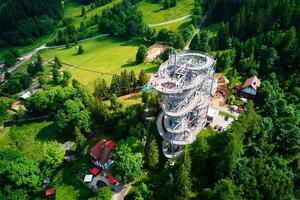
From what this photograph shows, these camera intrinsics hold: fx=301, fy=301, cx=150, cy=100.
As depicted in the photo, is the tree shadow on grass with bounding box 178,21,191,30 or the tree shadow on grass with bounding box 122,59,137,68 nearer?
the tree shadow on grass with bounding box 122,59,137,68

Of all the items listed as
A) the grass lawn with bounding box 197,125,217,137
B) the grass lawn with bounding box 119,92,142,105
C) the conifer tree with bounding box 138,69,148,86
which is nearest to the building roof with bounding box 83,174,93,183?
the grass lawn with bounding box 197,125,217,137

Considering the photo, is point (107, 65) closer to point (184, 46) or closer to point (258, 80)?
point (184, 46)

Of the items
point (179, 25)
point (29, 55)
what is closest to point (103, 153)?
point (179, 25)

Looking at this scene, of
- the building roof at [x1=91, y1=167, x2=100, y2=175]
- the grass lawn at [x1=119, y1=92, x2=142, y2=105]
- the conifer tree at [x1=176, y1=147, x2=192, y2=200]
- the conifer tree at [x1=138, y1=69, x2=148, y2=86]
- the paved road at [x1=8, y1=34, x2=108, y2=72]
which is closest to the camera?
the conifer tree at [x1=176, y1=147, x2=192, y2=200]

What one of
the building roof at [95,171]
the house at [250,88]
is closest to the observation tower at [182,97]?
the house at [250,88]

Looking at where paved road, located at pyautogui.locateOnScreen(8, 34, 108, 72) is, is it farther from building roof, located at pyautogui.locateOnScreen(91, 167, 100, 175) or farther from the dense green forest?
building roof, located at pyautogui.locateOnScreen(91, 167, 100, 175)

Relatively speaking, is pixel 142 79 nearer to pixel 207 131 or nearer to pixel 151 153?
pixel 207 131
